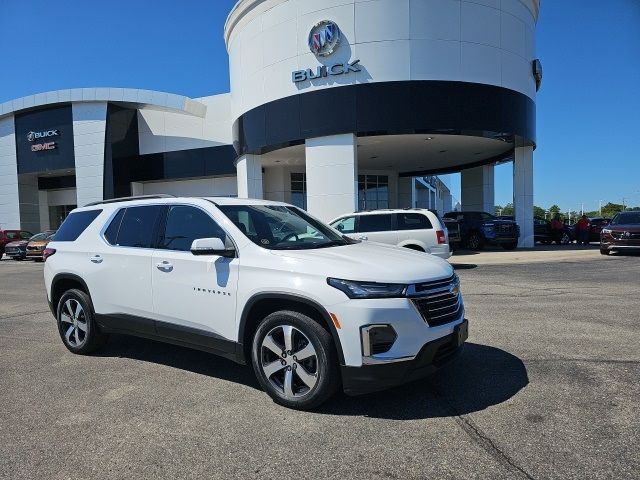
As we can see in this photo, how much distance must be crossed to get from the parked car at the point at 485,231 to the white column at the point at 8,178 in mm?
33251

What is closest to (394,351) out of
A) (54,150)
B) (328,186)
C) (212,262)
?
(212,262)

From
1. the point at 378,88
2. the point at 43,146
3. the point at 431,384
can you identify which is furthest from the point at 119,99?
the point at 431,384

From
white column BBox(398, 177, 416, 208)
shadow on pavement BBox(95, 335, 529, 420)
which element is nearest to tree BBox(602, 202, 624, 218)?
white column BBox(398, 177, 416, 208)

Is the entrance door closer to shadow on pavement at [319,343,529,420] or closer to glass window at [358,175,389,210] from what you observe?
shadow on pavement at [319,343,529,420]

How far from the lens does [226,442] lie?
3189 millimetres

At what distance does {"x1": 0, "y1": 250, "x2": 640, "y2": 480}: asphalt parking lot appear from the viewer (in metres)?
2.86

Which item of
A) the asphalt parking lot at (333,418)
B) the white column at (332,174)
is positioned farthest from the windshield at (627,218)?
the asphalt parking lot at (333,418)

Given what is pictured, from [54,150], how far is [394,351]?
36.9 m

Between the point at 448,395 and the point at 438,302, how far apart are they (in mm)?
866

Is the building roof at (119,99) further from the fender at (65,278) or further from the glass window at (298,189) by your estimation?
the fender at (65,278)

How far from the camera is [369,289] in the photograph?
3430 mm

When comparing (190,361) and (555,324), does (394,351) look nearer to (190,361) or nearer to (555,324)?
(190,361)

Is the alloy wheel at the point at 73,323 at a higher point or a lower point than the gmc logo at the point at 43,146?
lower

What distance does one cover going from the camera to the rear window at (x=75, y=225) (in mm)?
5582
